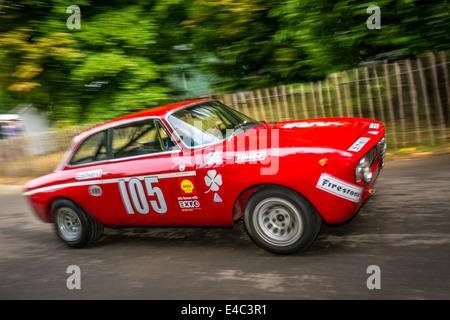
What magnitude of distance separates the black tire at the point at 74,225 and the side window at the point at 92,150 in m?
0.59

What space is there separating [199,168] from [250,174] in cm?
62

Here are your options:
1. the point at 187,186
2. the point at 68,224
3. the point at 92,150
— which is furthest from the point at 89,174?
the point at 187,186

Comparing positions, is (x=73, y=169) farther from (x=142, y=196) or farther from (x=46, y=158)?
(x=46, y=158)

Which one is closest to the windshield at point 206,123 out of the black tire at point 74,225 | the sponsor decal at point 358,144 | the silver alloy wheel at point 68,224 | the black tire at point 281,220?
the black tire at point 281,220

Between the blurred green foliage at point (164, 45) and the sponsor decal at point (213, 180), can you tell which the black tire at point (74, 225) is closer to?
the sponsor decal at point (213, 180)

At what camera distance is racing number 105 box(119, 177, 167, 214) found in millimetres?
4926

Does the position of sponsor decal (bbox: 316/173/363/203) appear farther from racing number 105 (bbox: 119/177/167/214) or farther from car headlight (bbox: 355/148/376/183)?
racing number 105 (bbox: 119/177/167/214)

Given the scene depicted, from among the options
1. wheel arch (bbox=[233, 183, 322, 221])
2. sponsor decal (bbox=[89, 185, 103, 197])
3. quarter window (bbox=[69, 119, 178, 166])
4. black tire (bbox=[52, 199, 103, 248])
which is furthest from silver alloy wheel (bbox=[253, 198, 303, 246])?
black tire (bbox=[52, 199, 103, 248])

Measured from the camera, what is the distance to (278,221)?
14.3 ft

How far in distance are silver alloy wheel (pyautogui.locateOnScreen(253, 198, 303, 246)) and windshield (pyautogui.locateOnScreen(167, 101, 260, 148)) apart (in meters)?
1.01

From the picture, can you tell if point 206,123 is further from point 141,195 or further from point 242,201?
point 141,195

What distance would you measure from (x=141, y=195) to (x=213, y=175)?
1.05 meters

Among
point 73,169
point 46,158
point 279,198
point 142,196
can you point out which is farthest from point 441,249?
point 46,158

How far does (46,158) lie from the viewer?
14617 mm
